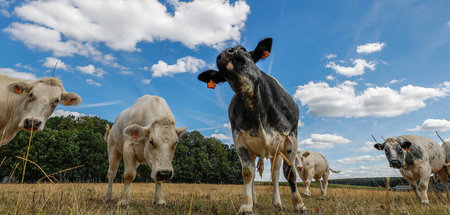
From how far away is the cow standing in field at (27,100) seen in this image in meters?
6.28

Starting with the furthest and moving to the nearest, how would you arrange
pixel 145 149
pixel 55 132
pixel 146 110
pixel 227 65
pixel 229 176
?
1. pixel 229 176
2. pixel 55 132
3. pixel 146 110
4. pixel 145 149
5. pixel 227 65

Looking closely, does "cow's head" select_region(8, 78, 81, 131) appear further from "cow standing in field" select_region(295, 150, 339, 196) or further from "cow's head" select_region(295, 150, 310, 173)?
"cow standing in field" select_region(295, 150, 339, 196)

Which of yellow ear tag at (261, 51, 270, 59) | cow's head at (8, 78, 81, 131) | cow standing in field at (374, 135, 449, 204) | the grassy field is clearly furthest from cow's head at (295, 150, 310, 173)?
cow's head at (8, 78, 81, 131)

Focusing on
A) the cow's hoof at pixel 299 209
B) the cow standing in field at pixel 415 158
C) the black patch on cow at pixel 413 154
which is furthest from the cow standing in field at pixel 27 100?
the black patch on cow at pixel 413 154

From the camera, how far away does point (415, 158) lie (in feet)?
31.0

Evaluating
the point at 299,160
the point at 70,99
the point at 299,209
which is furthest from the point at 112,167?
the point at 299,160

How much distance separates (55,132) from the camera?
38.8 m

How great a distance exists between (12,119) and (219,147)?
52.5m

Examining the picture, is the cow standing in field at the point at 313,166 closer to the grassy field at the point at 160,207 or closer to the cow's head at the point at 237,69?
the grassy field at the point at 160,207

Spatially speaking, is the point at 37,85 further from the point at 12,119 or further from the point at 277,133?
the point at 277,133

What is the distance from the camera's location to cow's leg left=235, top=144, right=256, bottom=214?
171 inches

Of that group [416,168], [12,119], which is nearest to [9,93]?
[12,119]

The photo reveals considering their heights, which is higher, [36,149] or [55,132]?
[55,132]

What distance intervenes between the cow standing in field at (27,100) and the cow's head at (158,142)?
2.06 meters
